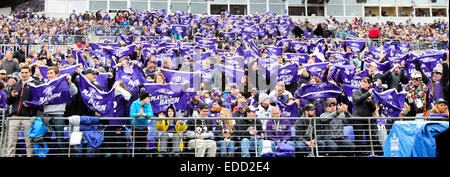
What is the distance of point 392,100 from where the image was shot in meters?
9.34

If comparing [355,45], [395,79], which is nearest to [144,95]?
[395,79]

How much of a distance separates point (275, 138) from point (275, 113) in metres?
0.54

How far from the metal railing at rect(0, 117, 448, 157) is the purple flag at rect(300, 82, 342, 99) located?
3.13ft

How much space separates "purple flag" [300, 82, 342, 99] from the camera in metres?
9.30

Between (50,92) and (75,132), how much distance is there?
827 millimetres

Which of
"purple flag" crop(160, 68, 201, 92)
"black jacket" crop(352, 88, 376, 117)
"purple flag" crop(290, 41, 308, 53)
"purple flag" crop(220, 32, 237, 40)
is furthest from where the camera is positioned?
"purple flag" crop(220, 32, 237, 40)

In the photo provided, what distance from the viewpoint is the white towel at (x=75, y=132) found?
7.21 metres

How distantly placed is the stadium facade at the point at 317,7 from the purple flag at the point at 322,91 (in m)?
27.3

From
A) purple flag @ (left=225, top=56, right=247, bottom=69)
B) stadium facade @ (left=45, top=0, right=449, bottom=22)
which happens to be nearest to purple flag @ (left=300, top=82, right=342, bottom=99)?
purple flag @ (left=225, top=56, right=247, bottom=69)

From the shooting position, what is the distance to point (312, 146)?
7988 millimetres

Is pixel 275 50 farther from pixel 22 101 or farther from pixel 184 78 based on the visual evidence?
pixel 22 101

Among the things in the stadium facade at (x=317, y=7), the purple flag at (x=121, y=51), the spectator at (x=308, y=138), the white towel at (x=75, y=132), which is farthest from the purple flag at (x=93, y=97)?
the stadium facade at (x=317, y=7)

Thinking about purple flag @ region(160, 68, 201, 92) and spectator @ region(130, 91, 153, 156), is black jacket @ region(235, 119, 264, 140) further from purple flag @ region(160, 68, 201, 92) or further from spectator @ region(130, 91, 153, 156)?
purple flag @ region(160, 68, 201, 92)
